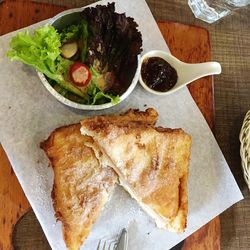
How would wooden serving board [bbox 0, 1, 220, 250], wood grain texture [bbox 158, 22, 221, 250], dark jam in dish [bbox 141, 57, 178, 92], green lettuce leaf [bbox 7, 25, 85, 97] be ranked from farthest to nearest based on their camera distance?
wood grain texture [bbox 158, 22, 221, 250]
dark jam in dish [bbox 141, 57, 178, 92]
wooden serving board [bbox 0, 1, 220, 250]
green lettuce leaf [bbox 7, 25, 85, 97]

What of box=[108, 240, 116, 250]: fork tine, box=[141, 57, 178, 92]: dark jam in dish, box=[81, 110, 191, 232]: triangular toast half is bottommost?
box=[108, 240, 116, 250]: fork tine

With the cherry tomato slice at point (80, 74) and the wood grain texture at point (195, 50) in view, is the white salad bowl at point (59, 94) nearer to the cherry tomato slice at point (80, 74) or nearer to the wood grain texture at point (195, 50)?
the cherry tomato slice at point (80, 74)

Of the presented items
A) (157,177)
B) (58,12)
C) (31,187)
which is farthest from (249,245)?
(58,12)

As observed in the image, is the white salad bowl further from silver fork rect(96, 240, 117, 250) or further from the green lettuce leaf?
silver fork rect(96, 240, 117, 250)

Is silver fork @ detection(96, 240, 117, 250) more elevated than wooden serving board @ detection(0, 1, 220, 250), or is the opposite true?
wooden serving board @ detection(0, 1, 220, 250)

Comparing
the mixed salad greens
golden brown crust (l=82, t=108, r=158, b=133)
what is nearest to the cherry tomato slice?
the mixed salad greens

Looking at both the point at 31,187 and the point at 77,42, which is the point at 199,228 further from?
the point at 77,42
